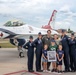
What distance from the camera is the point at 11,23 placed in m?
17.5

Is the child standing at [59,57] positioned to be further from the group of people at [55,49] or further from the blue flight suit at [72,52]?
the blue flight suit at [72,52]

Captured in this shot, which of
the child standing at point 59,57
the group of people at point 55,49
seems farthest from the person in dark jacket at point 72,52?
the child standing at point 59,57

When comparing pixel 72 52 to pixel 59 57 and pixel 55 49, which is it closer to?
pixel 59 57

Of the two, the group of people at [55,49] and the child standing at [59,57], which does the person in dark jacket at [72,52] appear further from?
the child standing at [59,57]

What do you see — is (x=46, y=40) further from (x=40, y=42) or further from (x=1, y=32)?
(x=1, y=32)

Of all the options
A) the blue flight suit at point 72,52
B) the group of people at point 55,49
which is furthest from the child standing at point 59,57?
the blue flight suit at point 72,52

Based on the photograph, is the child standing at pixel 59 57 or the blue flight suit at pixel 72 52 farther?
the blue flight suit at pixel 72 52

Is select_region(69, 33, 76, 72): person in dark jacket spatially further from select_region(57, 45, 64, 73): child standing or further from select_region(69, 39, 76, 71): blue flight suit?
select_region(57, 45, 64, 73): child standing

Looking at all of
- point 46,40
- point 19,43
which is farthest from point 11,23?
point 46,40

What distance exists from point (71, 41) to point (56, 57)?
2.86 feet

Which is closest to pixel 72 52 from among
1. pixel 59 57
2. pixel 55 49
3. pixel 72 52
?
pixel 72 52

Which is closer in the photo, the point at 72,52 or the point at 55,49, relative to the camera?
the point at 55,49

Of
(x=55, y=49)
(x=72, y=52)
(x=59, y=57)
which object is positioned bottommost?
(x=59, y=57)

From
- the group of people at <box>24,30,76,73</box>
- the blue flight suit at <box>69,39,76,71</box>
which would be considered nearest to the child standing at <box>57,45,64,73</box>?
the group of people at <box>24,30,76,73</box>
